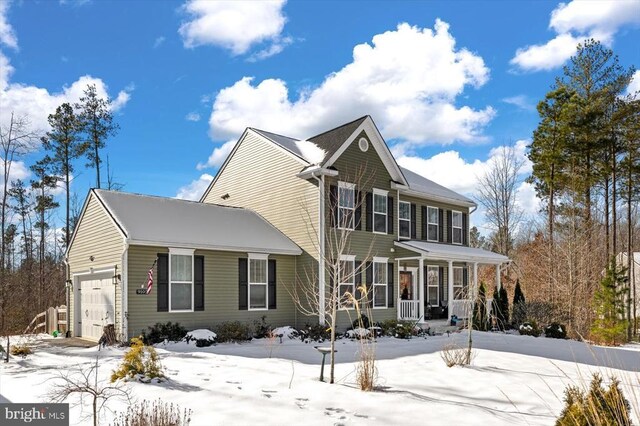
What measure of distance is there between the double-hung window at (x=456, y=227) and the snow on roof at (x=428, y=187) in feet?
2.94

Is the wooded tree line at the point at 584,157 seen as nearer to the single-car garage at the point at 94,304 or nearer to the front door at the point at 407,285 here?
the front door at the point at 407,285

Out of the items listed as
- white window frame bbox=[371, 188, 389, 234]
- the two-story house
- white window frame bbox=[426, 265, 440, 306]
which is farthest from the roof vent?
white window frame bbox=[426, 265, 440, 306]

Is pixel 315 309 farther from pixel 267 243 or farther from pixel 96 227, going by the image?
pixel 96 227

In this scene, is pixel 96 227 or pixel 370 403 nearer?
pixel 370 403

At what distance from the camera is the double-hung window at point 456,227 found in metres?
26.9

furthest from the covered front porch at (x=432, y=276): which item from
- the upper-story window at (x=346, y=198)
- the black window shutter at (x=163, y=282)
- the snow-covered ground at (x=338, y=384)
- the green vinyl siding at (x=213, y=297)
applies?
the black window shutter at (x=163, y=282)

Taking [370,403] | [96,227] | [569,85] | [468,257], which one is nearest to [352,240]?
[468,257]

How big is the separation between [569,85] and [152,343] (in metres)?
26.7

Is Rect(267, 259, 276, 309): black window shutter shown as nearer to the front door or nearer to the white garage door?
the white garage door

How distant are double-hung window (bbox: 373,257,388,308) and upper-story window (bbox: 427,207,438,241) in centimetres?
448

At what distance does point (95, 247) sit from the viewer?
1808cm

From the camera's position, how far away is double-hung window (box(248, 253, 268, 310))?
1880cm

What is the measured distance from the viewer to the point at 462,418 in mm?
7645

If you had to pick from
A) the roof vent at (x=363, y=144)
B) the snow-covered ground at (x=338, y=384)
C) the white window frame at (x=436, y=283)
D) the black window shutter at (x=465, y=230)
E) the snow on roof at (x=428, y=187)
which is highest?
the roof vent at (x=363, y=144)
